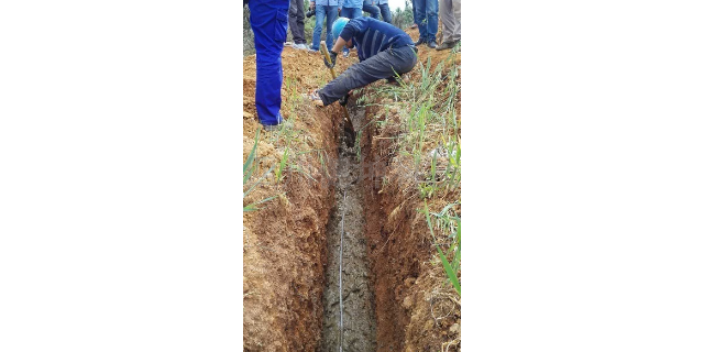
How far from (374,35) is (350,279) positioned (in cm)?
220

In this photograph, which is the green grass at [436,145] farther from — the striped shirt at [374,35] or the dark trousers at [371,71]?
the striped shirt at [374,35]

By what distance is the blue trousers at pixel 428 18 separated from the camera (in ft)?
15.6

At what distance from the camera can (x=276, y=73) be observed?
99.7 inches

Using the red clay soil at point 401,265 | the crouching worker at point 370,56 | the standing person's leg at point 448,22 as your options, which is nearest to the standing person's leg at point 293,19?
the crouching worker at point 370,56

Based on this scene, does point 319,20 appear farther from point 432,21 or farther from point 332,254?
point 332,254

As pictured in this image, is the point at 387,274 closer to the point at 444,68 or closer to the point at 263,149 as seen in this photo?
the point at 263,149

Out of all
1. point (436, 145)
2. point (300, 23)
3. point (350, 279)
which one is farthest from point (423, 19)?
point (350, 279)

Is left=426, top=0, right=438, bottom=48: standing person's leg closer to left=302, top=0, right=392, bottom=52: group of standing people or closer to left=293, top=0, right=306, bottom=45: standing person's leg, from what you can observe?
left=302, top=0, right=392, bottom=52: group of standing people

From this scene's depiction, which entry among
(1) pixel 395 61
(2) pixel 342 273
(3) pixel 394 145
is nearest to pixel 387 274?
(2) pixel 342 273

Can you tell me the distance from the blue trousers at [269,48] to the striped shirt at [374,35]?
1.37m

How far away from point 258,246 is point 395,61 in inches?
94.5

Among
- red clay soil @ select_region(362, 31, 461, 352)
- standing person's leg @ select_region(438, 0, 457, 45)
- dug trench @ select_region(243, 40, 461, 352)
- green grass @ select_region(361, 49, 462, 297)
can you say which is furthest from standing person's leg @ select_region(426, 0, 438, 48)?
red clay soil @ select_region(362, 31, 461, 352)

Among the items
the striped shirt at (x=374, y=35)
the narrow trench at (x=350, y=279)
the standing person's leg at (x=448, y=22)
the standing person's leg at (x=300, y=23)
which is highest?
the standing person's leg at (x=300, y=23)

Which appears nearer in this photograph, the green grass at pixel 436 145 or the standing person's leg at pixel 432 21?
the green grass at pixel 436 145
